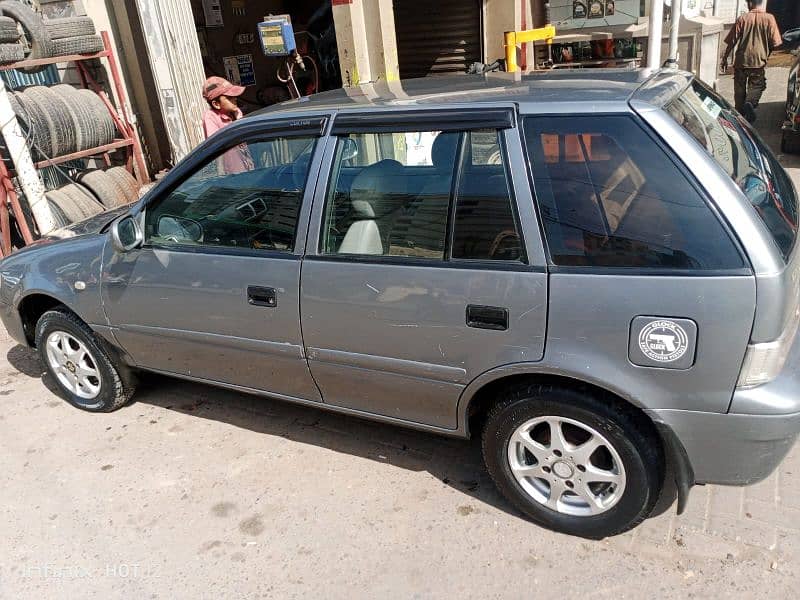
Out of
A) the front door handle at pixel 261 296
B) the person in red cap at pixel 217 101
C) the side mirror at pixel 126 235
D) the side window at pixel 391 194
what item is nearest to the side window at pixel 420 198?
the side window at pixel 391 194

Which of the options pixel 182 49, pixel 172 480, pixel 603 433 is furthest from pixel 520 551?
pixel 182 49

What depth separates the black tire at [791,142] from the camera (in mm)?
7630

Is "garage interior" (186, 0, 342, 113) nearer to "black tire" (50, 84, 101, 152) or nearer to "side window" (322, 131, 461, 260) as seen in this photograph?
"black tire" (50, 84, 101, 152)

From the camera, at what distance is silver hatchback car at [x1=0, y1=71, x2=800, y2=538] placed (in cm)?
231

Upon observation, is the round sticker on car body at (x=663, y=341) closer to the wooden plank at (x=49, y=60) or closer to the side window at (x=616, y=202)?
the side window at (x=616, y=202)

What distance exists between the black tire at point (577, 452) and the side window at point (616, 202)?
55cm

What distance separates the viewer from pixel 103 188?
7438mm

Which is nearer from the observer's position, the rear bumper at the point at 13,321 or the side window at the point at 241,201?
the side window at the point at 241,201

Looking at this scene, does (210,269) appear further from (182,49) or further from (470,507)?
(182,49)

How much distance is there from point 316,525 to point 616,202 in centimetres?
193

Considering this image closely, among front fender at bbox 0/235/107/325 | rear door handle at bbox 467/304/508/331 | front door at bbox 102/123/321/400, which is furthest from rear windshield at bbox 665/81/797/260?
front fender at bbox 0/235/107/325

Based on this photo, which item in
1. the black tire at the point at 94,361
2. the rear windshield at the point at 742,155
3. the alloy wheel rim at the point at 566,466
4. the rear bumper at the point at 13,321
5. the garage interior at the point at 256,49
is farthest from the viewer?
the garage interior at the point at 256,49

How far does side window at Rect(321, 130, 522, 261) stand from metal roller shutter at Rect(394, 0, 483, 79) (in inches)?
245

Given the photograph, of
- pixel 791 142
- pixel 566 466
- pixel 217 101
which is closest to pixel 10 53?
pixel 217 101
